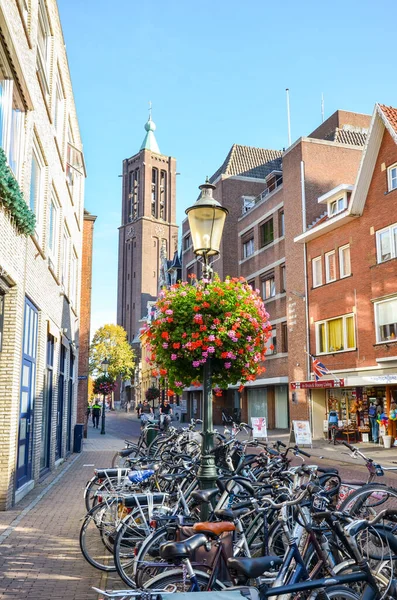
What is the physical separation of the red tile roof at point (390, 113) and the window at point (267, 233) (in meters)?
12.9

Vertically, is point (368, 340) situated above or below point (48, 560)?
above

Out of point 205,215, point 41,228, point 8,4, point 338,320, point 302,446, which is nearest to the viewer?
point 205,215

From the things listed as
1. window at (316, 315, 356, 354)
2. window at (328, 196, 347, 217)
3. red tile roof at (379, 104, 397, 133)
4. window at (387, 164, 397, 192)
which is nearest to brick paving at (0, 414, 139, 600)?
window at (316, 315, 356, 354)

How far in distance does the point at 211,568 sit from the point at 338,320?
950 inches

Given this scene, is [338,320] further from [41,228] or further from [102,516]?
[102,516]

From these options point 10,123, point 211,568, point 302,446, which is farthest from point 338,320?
point 211,568

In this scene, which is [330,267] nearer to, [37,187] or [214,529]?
[37,187]

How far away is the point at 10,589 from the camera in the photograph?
5363 mm

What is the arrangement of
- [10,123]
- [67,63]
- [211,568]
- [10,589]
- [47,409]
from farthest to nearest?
[67,63] → [47,409] → [10,123] → [10,589] → [211,568]

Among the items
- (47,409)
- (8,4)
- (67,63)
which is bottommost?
(47,409)

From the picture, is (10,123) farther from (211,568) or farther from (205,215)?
(211,568)

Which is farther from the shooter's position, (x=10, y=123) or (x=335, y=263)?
(x=335, y=263)

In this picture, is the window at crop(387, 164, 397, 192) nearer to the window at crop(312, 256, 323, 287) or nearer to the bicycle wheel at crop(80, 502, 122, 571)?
the window at crop(312, 256, 323, 287)

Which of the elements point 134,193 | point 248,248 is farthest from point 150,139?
point 248,248
